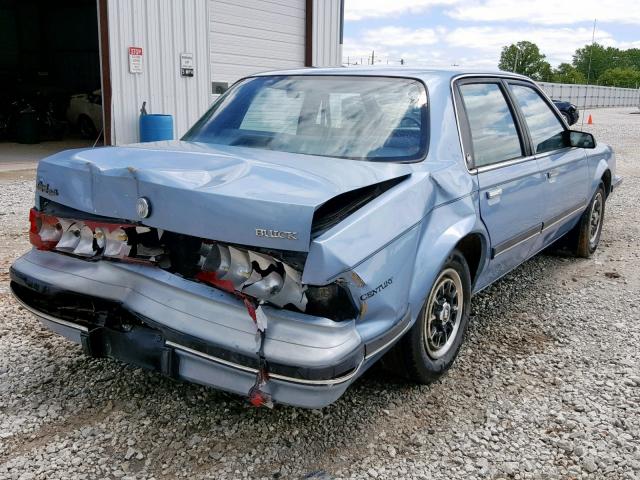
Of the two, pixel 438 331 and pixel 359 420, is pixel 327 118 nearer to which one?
pixel 438 331

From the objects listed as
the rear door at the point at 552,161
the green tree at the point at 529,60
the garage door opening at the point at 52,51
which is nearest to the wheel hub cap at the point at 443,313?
the rear door at the point at 552,161

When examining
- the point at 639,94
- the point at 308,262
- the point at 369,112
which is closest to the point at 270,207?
the point at 308,262

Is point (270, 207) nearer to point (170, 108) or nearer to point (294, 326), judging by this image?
point (294, 326)

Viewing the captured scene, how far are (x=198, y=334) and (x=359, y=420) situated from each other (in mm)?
937

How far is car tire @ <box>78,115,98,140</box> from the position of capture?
15.4 metres

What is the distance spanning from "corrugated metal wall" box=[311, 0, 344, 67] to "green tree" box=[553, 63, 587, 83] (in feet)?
319

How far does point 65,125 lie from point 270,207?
51.2ft

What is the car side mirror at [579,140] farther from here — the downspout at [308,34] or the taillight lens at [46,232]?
the downspout at [308,34]

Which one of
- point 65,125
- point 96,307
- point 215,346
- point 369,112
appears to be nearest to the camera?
point 215,346

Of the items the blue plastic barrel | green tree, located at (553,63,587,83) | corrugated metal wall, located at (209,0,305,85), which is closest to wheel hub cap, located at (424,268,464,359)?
the blue plastic barrel

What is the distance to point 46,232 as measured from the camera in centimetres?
290

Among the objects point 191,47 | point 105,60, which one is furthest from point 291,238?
point 191,47

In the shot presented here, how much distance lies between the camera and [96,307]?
262cm

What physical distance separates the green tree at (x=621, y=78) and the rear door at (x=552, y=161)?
110m
